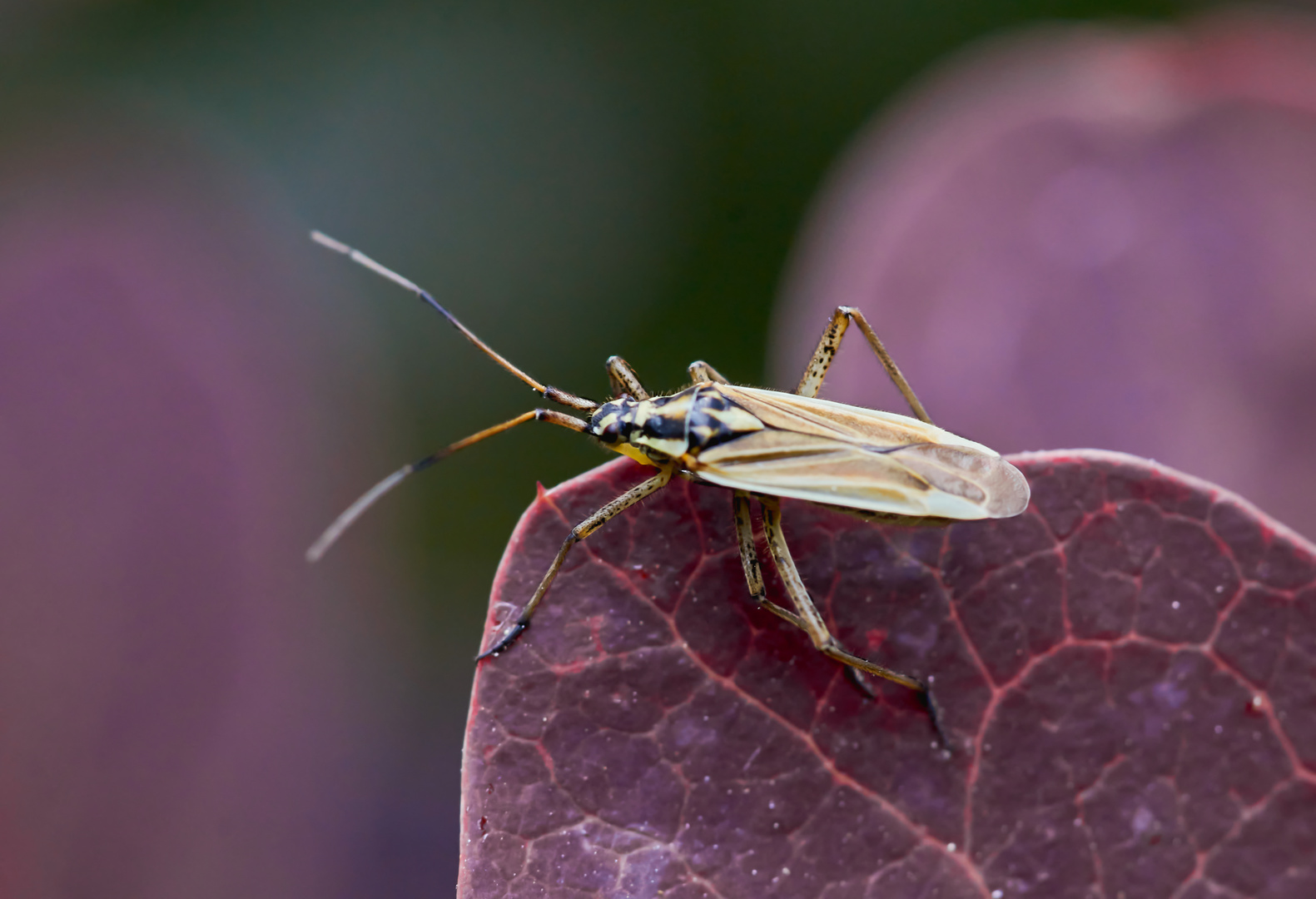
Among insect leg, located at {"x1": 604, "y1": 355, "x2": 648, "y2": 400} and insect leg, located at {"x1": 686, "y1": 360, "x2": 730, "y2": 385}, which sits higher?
insect leg, located at {"x1": 686, "y1": 360, "x2": 730, "y2": 385}

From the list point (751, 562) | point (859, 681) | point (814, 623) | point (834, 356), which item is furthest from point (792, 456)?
point (859, 681)

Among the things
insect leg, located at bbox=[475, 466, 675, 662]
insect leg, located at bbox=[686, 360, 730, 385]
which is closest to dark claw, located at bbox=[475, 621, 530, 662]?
insect leg, located at bbox=[475, 466, 675, 662]

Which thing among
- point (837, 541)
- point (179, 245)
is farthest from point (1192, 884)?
point (179, 245)

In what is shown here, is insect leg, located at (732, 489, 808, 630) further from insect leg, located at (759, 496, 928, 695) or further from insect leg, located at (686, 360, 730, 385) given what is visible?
insect leg, located at (686, 360, 730, 385)

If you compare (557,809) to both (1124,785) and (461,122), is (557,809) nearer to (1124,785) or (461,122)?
(1124,785)

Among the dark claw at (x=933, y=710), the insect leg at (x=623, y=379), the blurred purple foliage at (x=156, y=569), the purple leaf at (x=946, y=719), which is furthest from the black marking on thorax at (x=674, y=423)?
the blurred purple foliage at (x=156, y=569)

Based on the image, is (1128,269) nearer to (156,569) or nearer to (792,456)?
(792,456)
